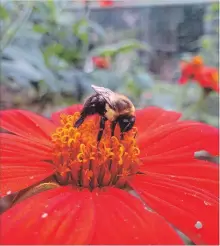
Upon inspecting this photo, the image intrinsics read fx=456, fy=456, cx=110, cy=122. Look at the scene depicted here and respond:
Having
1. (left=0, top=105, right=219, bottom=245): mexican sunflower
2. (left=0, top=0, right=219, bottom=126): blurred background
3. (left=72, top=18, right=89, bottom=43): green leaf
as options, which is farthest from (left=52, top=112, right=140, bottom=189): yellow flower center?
(left=72, top=18, right=89, bottom=43): green leaf

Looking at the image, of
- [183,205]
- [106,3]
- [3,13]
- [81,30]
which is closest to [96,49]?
[81,30]

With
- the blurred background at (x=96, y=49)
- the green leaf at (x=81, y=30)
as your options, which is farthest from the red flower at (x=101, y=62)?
the green leaf at (x=81, y=30)

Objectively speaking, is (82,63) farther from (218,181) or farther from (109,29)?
(218,181)

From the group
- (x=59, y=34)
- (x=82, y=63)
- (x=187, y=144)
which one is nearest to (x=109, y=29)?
(x=82, y=63)

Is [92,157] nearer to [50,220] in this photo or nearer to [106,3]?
[50,220]

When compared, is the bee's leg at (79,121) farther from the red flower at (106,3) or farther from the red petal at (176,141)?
the red flower at (106,3)

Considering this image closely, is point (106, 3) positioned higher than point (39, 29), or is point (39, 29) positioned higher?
point (106, 3)
